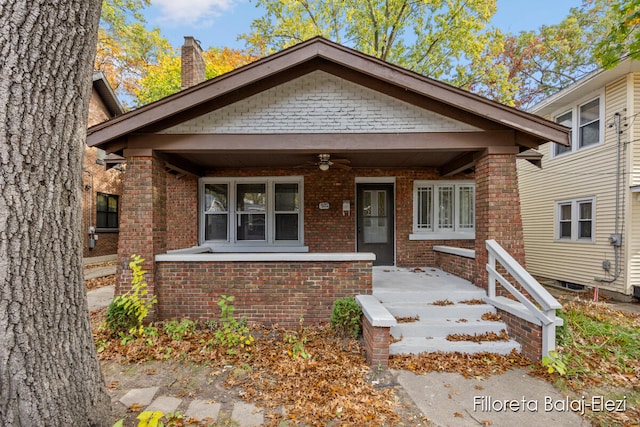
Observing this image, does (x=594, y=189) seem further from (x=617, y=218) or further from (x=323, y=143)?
(x=323, y=143)

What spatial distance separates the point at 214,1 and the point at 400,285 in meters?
24.7

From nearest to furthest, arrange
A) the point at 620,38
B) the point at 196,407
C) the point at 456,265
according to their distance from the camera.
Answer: the point at 196,407 < the point at 620,38 < the point at 456,265

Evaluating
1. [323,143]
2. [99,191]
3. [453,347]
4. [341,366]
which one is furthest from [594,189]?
[99,191]

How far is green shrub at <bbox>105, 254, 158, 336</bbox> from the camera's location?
14.4ft

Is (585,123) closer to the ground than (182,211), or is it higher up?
higher up

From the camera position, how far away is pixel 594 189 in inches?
319

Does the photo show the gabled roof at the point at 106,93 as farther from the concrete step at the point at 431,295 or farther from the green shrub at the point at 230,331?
the concrete step at the point at 431,295

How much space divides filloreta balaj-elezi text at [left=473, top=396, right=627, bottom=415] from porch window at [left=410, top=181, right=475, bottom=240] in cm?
469

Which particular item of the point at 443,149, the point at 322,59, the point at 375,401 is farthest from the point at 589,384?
the point at 322,59

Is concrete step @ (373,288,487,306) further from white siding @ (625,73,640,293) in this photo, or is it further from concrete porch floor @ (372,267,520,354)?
white siding @ (625,73,640,293)

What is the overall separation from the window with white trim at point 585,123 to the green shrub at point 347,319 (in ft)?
25.7

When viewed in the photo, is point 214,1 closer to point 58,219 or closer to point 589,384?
point 58,219

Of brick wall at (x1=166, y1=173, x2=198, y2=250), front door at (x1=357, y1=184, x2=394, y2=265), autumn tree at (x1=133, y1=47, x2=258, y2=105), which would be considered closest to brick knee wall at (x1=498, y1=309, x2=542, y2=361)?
front door at (x1=357, y1=184, x2=394, y2=265)

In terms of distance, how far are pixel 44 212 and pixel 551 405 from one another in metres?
4.64
